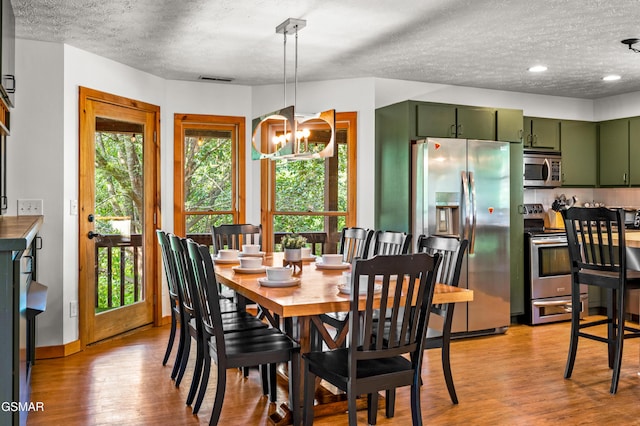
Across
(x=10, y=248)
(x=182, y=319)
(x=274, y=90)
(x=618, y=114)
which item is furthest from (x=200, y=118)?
(x=618, y=114)

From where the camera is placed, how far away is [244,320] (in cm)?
338

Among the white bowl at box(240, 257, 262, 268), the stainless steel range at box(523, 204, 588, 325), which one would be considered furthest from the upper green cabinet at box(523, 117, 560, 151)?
the white bowl at box(240, 257, 262, 268)

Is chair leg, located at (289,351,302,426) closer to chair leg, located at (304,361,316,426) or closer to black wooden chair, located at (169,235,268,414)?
chair leg, located at (304,361,316,426)

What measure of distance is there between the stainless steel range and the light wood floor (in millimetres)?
776

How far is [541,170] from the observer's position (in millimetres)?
5977

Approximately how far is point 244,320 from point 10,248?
155 cm

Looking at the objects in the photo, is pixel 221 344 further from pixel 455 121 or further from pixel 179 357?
pixel 455 121

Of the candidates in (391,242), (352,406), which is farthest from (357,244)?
(352,406)

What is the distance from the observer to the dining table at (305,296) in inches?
99.0

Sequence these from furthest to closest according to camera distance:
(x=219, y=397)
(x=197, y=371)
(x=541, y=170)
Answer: (x=541, y=170)
(x=197, y=371)
(x=219, y=397)

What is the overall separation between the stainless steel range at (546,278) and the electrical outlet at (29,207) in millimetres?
4385

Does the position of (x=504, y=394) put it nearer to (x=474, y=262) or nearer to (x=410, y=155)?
(x=474, y=262)

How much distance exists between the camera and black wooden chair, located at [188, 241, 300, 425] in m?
2.71

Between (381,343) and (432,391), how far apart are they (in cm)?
132
